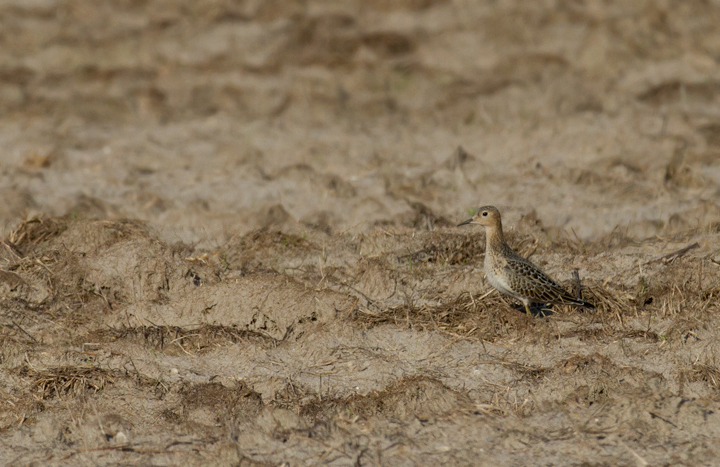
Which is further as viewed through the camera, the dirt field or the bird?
the bird

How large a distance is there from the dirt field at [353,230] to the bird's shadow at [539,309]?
0.39 feet

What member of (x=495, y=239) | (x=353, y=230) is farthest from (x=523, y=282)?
(x=353, y=230)

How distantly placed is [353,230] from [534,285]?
6.50 feet

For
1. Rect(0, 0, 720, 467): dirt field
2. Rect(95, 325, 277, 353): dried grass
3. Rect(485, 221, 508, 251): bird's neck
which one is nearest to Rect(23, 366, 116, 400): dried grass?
Rect(0, 0, 720, 467): dirt field

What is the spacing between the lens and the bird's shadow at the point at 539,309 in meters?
6.25

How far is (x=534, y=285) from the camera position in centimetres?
591

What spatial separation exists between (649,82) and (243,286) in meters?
6.54

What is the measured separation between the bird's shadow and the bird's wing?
10.5 inches

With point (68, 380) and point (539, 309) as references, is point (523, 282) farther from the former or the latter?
point (68, 380)

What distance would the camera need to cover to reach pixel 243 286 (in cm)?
626

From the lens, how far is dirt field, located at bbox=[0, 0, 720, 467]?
17.1 ft

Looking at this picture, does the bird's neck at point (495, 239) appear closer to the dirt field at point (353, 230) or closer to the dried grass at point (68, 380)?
the dirt field at point (353, 230)

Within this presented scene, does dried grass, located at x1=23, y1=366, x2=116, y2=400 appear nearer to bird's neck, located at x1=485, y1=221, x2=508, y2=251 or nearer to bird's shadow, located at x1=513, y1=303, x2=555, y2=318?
bird's neck, located at x1=485, y1=221, x2=508, y2=251

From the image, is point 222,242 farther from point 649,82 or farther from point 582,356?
point 649,82
